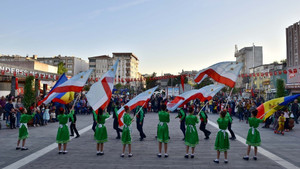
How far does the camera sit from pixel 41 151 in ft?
30.8

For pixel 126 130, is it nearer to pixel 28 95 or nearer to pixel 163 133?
pixel 163 133

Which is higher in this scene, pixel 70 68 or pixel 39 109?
pixel 70 68

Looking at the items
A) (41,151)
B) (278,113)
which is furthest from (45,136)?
(278,113)

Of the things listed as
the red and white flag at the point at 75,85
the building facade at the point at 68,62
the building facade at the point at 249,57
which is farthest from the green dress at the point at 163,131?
the building facade at the point at 68,62

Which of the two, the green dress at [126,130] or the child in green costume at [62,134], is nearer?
the green dress at [126,130]

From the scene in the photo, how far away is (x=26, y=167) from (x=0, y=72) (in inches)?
762

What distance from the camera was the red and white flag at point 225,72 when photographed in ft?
32.6

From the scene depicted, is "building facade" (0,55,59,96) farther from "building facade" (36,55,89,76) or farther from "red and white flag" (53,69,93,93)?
"building facade" (36,55,89,76)

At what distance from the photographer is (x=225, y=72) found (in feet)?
33.4

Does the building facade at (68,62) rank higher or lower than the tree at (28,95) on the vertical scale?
higher

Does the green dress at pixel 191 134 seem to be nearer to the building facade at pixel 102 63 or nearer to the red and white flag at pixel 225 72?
the red and white flag at pixel 225 72

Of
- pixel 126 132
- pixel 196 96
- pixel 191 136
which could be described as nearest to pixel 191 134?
pixel 191 136

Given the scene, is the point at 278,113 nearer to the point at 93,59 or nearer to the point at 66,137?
the point at 66,137

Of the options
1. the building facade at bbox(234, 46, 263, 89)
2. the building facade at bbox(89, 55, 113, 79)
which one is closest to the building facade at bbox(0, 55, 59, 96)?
the building facade at bbox(89, 55, 113, 79)
